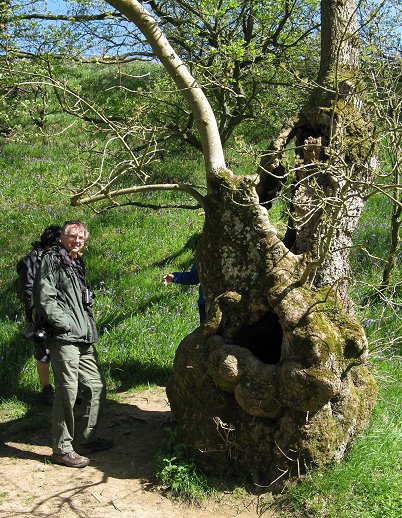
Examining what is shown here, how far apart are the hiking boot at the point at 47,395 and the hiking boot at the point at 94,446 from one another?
3.65 feet

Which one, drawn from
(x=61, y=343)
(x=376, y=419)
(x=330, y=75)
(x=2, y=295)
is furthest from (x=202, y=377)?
(x=2, y=295)

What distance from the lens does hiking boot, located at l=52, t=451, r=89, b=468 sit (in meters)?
5.04

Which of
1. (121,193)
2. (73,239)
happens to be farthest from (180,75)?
(73,239)

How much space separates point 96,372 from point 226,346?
4.79 feet

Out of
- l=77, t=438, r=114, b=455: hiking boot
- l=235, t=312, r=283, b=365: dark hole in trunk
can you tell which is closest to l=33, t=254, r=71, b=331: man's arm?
l=77, t=438, r=114, b=455: hiking boot

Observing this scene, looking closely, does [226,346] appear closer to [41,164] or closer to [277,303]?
[277,303]

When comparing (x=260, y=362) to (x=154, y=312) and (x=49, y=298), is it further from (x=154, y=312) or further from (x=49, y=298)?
(x=154, y=312)

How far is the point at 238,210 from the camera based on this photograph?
4926 millimetres

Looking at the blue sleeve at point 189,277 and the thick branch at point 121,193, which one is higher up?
the thick branch at point 121,193

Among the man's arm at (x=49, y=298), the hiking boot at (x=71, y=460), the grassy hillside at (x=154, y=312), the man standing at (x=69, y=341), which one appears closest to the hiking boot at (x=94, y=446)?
the man standing at (x=69, y=341)

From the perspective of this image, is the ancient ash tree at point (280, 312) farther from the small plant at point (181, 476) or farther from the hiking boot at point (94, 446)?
the hiking boot at point (94, 446)

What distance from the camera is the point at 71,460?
5.05m

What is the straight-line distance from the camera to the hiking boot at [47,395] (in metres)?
6.46

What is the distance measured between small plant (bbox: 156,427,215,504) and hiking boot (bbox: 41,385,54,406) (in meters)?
2.04
